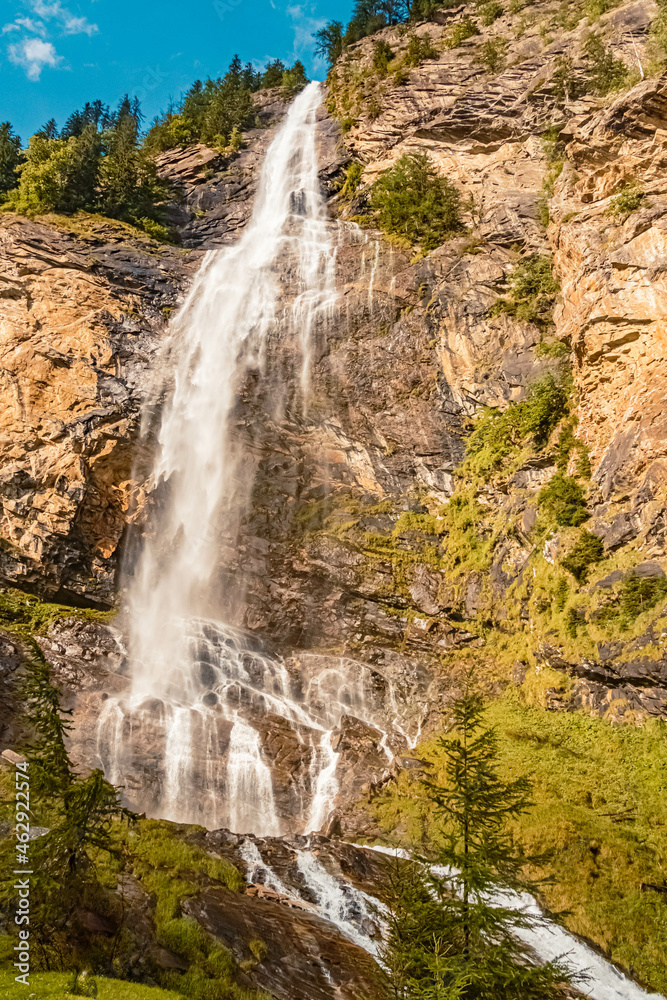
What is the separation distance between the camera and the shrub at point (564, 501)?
53.9 feet

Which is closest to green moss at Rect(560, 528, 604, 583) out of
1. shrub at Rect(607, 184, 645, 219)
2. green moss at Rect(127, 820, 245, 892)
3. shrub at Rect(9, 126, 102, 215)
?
shrub at Rect(607, 184, 645, 219)

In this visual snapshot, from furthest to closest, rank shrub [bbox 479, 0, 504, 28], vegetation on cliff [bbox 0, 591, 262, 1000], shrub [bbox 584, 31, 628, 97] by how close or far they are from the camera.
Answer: shrub [bbox 479, 0, 504, 28]
shrub [bbox 584, 31, 628, 97]
vegetation on cliff [bbox 0, 591, 262, 1000]

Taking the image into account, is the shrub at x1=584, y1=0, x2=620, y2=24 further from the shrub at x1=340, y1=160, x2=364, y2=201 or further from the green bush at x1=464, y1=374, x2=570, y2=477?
the green bush at x1=464, y1=374, x2=570, y2=477

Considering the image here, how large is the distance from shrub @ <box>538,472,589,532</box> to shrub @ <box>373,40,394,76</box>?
27575 millimetres

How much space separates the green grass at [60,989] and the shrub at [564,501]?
13.4 metres

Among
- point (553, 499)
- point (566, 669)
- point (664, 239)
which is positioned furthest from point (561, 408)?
point (566, 669)

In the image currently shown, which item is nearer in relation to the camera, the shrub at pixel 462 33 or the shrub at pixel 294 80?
the shrub at pixel 462 33

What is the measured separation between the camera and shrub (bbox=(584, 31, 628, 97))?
22656 millimetres

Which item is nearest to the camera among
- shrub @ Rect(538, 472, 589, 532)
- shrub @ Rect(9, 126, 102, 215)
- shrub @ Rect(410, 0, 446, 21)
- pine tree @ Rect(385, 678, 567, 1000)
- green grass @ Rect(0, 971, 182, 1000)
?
green grass @ Rect(0, 971, 182, 1000)

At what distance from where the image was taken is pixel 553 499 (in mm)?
17172

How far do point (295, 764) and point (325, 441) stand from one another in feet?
37.2

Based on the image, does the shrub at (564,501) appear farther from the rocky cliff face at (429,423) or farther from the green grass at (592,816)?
the green grass at (592,816)

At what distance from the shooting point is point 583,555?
1566 cm

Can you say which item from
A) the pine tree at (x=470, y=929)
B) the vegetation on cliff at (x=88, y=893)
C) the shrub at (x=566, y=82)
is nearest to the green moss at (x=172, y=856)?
the vegetation on cliff at (x=88, y=893)
